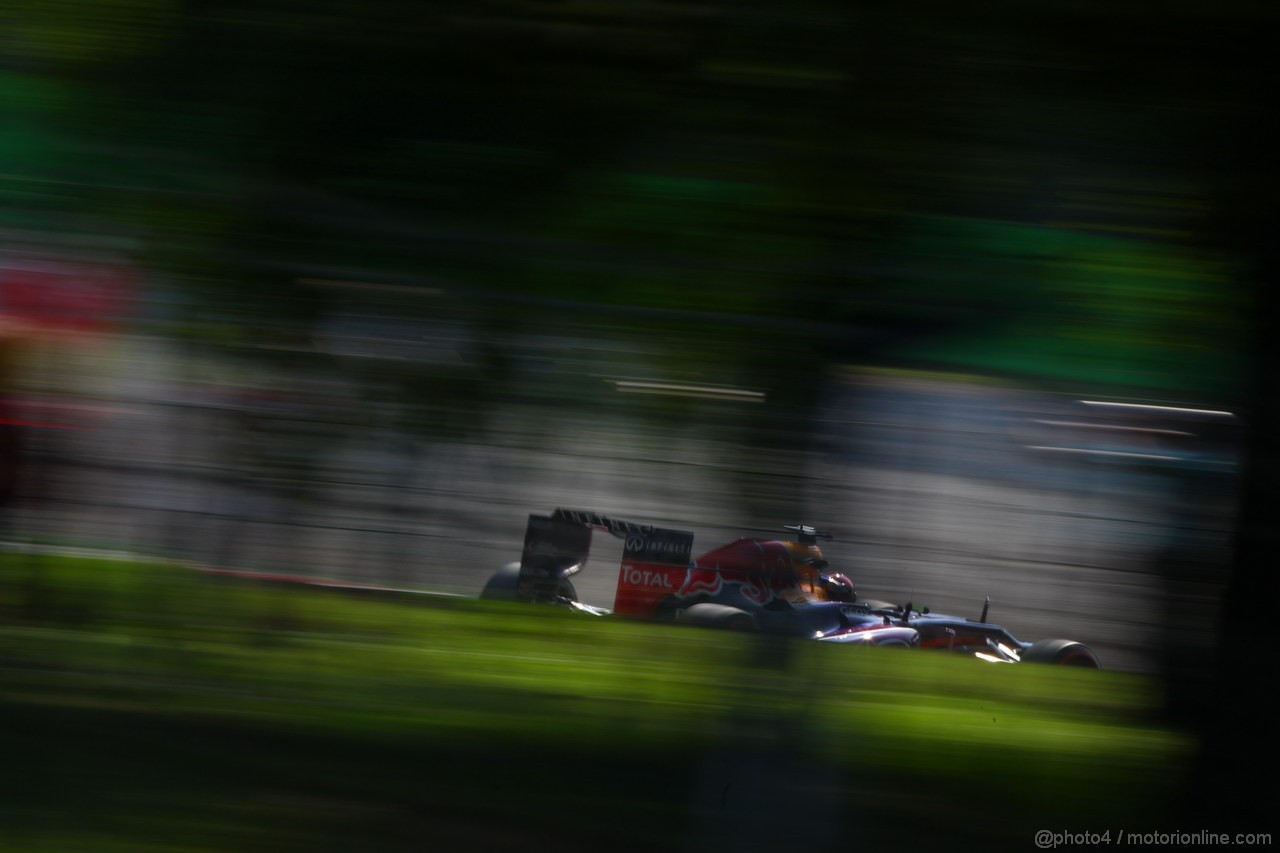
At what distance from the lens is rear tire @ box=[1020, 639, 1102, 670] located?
259 centimetres

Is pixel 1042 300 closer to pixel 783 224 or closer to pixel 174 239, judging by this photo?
pixel 783 224

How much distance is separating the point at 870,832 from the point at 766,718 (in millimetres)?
457

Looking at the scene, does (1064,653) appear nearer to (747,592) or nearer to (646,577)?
(747,592)

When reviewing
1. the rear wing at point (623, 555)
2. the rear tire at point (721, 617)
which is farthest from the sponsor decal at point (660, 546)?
the rear tire at point (721, 617)

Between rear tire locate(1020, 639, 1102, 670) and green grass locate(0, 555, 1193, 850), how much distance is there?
0.14 feet

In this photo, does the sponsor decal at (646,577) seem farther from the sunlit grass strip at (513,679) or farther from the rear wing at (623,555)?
the sunlit grass strip at (513,679)

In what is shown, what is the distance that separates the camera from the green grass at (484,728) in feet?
8.59

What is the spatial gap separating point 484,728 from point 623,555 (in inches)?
26.1

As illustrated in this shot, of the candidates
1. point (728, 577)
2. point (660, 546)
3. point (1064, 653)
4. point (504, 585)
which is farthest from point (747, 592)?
point (1064, 653)

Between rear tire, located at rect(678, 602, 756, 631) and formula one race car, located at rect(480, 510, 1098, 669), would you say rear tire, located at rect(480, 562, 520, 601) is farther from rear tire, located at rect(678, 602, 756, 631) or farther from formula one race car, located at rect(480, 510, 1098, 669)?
rear tire, located at rect(678, 602, 756, 631)

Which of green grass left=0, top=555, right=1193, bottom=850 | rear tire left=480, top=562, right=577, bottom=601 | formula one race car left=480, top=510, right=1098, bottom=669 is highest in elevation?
formula one race car left=480, top=510, right=1098, bottom=669

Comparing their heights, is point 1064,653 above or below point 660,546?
below

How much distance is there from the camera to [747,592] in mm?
2527

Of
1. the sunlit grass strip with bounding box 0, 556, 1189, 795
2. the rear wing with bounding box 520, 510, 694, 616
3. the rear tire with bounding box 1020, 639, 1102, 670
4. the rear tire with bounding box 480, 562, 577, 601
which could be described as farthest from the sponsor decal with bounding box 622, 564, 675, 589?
the rear tire with bounding box 1020, 639, 1102, 670
